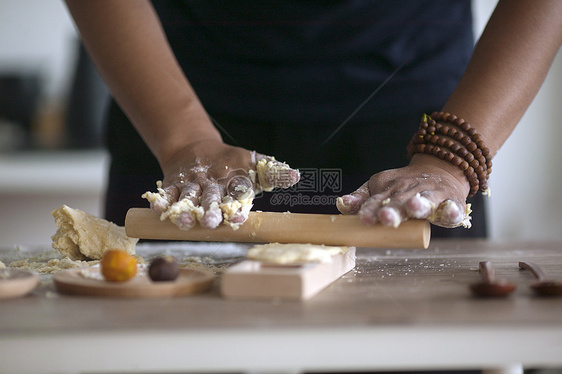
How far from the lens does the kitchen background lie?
2.82 metres

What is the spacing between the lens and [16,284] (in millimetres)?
639

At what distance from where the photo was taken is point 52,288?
71 cm

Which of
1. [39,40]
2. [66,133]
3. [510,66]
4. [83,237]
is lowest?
[83,237]

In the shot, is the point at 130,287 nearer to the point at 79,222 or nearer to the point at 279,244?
the point at 279,244

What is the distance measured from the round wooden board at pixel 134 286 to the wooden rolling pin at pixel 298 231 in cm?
17

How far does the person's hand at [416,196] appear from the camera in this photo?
2.55 feet

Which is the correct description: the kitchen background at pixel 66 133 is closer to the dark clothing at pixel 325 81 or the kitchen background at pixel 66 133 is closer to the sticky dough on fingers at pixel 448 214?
the dark clothing at pixel 325 81

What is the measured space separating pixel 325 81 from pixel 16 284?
2.58 feet

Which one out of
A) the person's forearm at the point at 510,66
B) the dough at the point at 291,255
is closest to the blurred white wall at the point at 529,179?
the person's forearm at the point at 510,66

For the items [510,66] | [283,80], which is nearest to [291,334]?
[510,66]

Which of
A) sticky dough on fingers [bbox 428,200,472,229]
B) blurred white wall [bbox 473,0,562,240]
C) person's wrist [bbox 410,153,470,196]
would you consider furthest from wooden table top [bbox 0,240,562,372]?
blurred white wall [bbox 473,0,562,240]

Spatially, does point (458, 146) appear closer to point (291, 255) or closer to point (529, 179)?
point (291, 255)

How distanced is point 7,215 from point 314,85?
2206 millimetres

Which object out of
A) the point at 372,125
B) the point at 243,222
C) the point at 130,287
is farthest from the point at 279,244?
the point at 372,125
